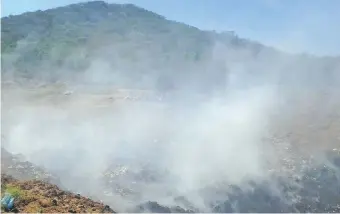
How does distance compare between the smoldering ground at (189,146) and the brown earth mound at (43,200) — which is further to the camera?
the smoldering ground at (189,146)

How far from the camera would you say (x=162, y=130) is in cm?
2206

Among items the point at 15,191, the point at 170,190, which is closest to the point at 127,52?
the point at 170,190

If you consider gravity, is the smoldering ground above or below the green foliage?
above

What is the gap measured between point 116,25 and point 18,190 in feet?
197

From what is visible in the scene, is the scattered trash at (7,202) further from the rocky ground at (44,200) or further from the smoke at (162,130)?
the smoke at (162,130)

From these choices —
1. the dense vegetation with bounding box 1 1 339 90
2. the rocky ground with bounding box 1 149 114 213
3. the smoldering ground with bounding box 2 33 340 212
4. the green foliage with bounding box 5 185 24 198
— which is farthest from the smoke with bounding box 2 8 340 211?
the dense vegetation with bounding box 1 1 339 90

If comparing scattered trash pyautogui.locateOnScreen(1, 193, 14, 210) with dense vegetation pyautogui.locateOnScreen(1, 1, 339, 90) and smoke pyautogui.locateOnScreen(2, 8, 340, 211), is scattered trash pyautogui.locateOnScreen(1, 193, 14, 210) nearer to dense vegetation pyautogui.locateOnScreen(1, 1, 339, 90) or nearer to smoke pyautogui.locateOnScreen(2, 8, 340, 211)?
smoke pyautogui.locateOnScreen(2, 8, 340, 211)

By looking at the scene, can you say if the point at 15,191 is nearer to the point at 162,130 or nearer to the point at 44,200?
the point at 44,200

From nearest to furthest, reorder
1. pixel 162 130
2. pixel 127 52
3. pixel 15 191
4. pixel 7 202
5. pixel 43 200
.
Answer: pixel 7 202 → pixel 43 200 → pixel 15 191 → pixel 162 130 → pixel 127 52

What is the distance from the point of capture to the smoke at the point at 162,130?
15.9m

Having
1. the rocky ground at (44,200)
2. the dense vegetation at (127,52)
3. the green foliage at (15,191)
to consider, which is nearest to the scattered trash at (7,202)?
the rocky ground at (44,200)

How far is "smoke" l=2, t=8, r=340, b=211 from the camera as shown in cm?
1588

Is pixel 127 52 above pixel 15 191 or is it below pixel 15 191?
above

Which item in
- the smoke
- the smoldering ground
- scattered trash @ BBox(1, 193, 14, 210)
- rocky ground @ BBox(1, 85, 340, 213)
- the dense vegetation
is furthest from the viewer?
the dense vegetation
